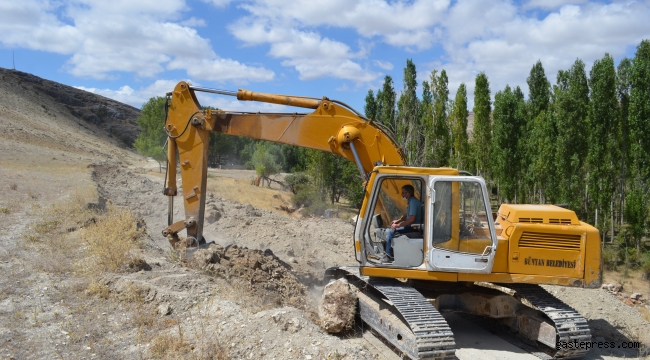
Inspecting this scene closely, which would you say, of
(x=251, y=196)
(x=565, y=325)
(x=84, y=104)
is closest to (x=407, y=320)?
(x=565, y=325)

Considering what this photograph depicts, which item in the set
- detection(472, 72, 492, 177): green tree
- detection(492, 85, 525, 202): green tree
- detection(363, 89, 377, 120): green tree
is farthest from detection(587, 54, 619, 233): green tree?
detection(363, 89, 377, 120): green tree

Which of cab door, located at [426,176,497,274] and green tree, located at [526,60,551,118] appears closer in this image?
cab door, located at [426,176,497,274]

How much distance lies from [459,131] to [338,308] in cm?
2407

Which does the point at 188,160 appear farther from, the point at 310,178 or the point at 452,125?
the point at 310,178

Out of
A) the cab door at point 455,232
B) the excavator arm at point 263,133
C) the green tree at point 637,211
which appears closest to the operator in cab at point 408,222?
the cab door at point 455,232

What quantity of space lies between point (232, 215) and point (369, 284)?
1043 cm

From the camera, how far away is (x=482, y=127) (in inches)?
1297

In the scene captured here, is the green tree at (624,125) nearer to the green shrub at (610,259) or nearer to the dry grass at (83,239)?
the green shrub at (610,259)

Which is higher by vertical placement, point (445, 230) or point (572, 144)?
point (572, 144)

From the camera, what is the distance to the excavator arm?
8.40 meters

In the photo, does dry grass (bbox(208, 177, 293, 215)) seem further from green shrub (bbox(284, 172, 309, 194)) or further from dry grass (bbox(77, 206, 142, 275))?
dry grass (bbox(77, 206, 142, 275))

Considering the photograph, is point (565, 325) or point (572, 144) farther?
point (572, 144)

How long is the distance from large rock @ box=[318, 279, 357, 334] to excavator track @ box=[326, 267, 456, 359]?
207 mm

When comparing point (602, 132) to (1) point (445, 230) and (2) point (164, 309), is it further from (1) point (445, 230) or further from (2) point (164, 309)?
(2) point (164, 309)
